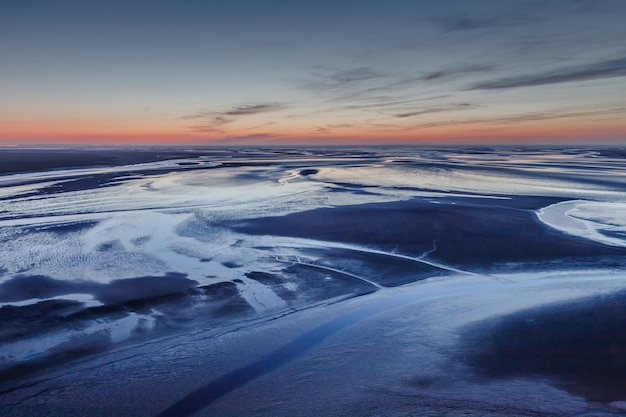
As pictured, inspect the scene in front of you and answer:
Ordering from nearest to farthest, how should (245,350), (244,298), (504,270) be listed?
(245,350) < (244,298) < (504,270)

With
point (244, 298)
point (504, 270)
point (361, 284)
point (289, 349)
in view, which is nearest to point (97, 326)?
point (244, 298)

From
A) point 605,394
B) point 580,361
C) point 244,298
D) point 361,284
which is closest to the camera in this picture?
point 605,394

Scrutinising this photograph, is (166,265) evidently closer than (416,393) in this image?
No

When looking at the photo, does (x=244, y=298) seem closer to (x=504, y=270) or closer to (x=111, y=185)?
(x=504, y=270)

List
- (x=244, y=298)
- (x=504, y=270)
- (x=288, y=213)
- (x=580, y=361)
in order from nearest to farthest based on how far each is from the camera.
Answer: (x=580, y=361) → (x=244, y=298) → (x=504, y=270) → (x=288, y=213)

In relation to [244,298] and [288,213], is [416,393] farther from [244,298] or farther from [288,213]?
[288,213]

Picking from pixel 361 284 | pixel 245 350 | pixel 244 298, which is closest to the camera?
pixel 245 350

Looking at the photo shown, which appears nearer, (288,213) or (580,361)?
(580,361)

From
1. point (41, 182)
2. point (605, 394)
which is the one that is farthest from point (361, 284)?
point (41, 182)

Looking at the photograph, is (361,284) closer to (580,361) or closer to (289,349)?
(289,349)
